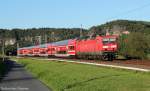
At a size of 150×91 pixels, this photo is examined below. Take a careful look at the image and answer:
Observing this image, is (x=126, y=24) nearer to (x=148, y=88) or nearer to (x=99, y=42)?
(x=99, y=42)

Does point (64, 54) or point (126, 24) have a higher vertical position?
point (126, 24)

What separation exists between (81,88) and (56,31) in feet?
589

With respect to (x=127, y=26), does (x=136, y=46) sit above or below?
below

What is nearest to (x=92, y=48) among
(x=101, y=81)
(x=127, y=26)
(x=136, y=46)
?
(x=136, y=46)

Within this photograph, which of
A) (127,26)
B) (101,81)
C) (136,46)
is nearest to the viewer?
(101,81)

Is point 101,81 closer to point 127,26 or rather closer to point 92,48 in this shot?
point 92,48

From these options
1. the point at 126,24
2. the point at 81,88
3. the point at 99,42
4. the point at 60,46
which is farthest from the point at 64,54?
the point at 81,88

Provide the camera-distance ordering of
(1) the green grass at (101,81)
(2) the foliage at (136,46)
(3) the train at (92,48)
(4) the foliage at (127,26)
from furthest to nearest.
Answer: (4) the foliage at (127,26) → (2) the foliage at (136,46) → (3) the train at (92,48) → (1) the green grass at (101,81)

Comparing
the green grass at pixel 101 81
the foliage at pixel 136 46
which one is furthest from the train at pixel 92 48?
the green grass at pixel 101 81

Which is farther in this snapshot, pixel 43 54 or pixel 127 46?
pixel 43 54

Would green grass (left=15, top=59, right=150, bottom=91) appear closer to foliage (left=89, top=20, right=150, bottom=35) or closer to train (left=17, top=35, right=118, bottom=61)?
train (left=17, top=35, right=118, bottom=61)

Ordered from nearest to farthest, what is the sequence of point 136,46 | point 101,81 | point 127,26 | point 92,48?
A: point 101,81
point 92,48
point 136,46
point 127,26

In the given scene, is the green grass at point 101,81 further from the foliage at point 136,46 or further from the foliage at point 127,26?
the foliage at point 127,26

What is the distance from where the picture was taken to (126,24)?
12544 centimetres
